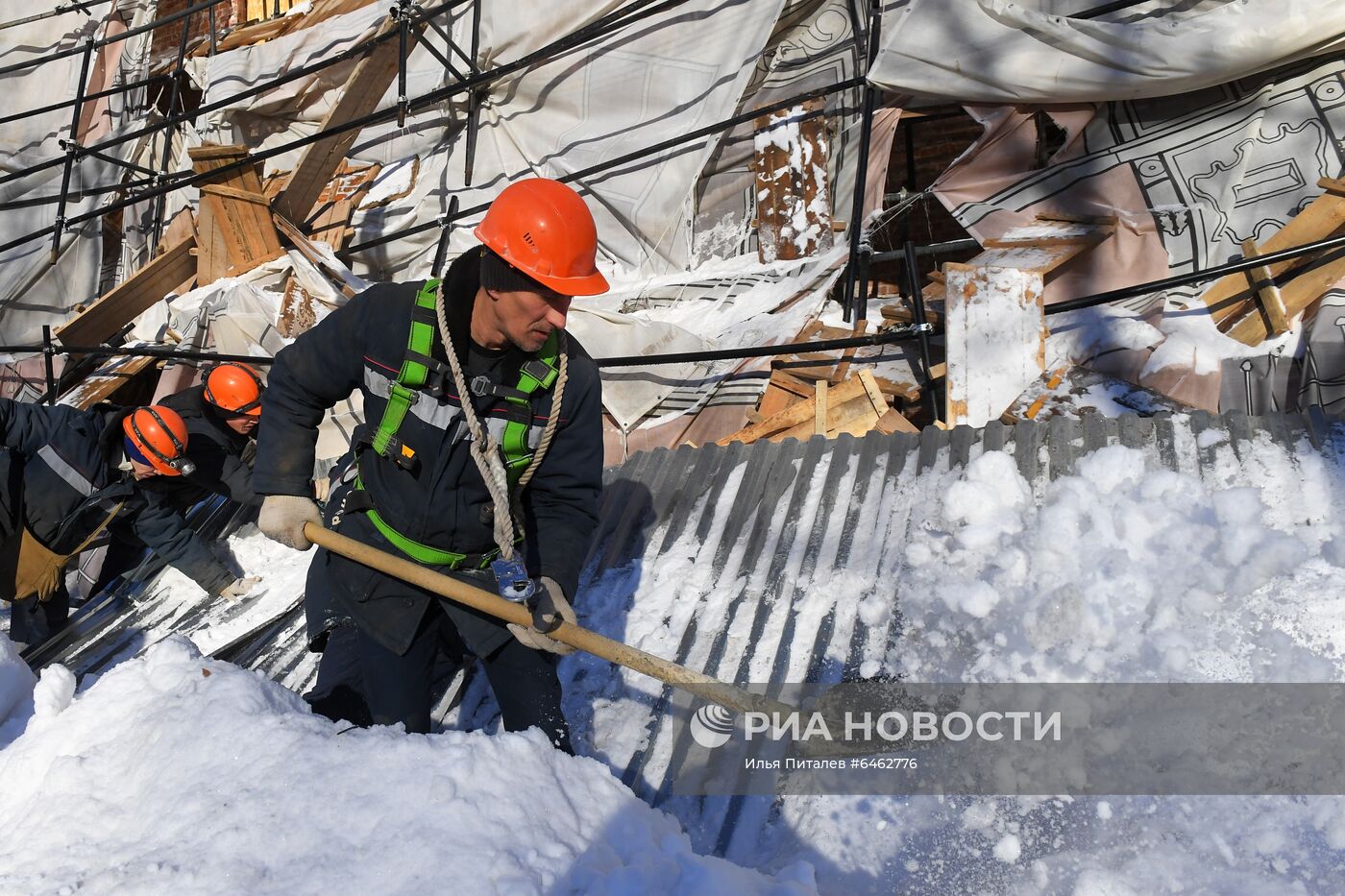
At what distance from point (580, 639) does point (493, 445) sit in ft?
2.11

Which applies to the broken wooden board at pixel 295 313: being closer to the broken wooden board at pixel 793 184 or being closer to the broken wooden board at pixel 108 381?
the broken wooden board at pixel 108 381

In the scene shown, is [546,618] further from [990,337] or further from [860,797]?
[990,337]

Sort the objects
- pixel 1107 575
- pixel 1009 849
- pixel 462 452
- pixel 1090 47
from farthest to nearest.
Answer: pixel 1090 47 < pixel 1107 575 < pixel 462 452 < pixel 1009 849

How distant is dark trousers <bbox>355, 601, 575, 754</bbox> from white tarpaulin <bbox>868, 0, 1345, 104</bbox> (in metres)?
3.89

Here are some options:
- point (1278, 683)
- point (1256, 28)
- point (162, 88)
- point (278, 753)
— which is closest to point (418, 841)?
point (278, 753)

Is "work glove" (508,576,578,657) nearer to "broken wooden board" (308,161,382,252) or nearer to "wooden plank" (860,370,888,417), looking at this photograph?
"wooden plank" (860,370,888,417)

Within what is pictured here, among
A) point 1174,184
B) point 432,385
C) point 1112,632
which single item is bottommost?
point 432,385

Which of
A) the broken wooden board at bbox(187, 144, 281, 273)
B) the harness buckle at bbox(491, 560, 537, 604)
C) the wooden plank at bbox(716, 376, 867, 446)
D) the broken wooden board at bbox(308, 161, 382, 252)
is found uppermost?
the broken wooden board at bbox(308, 161, 382, 252)

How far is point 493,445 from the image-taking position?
2773 mm

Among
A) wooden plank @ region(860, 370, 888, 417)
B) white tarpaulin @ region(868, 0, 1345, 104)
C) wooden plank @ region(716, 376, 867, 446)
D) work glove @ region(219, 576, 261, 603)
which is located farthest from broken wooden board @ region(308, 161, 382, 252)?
wooden plank @ region(860, 370, 888, 417)

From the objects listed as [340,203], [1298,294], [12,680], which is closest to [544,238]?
[12,680]

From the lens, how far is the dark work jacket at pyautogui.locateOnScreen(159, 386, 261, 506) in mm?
5199

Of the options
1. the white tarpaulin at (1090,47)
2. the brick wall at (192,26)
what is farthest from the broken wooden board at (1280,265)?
the brick wall at (192,26)

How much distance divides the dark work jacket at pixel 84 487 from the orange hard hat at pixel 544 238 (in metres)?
3.26
